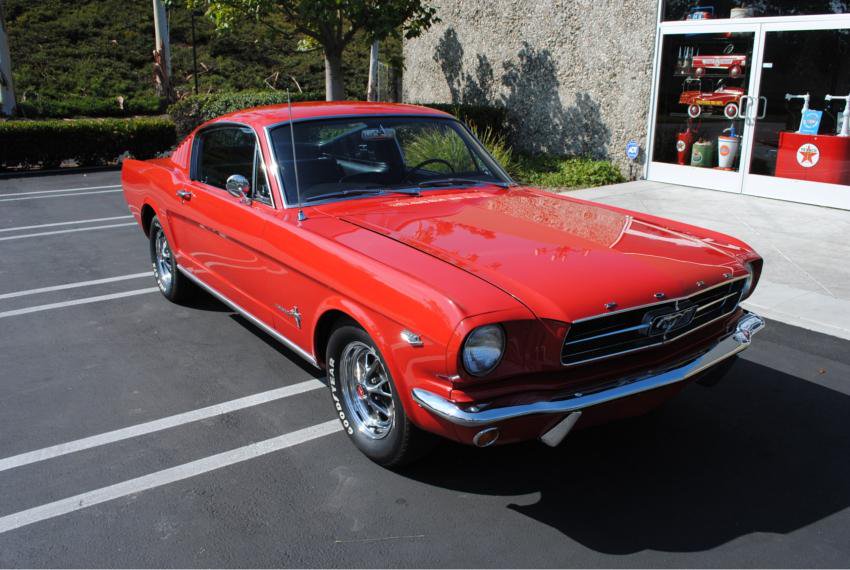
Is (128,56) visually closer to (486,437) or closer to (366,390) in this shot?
(366,390)

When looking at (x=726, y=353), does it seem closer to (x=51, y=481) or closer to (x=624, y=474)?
(x=624, y=474)

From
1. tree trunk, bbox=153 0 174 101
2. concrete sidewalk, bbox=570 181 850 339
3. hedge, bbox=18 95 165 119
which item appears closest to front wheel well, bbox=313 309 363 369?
concrete sidewalk, bbox=570 181 850 339

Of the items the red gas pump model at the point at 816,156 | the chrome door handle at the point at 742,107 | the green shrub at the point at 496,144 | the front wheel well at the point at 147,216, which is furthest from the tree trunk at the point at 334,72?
the front wheel well at the point at 147,216

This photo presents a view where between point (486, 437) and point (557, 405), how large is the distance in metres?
0.32

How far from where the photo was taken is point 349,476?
145 inches

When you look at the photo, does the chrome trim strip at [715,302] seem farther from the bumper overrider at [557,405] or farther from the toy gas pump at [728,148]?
the toy gas pump at [728,148]

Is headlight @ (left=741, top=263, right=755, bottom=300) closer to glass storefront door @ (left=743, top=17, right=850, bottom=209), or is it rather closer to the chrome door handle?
glass storefront door @ (left=743, top=17, right=850, bottom=209)

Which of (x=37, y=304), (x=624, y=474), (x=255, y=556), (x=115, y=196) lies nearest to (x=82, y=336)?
(x=37, y=304)

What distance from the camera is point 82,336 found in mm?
5637

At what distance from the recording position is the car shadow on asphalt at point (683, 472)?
328cm

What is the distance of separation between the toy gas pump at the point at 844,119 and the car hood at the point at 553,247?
6865mm

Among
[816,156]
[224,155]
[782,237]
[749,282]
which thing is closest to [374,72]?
[816,156]

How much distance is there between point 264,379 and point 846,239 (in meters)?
A: 6.87

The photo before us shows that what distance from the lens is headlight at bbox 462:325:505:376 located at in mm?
3025
